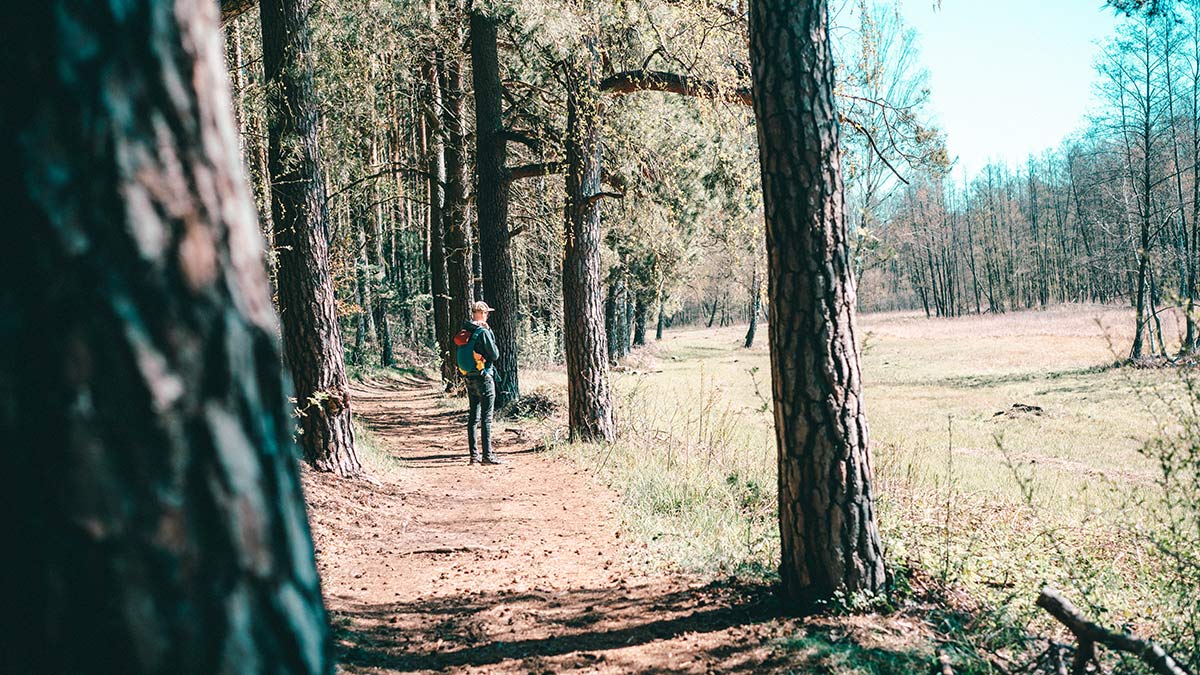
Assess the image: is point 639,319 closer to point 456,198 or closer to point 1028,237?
point 456,198

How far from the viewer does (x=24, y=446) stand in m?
0.98

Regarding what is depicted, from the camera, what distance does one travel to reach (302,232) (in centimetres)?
834

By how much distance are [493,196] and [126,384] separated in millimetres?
14286

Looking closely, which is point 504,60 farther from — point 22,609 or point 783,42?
point 22,609

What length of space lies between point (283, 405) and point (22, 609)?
41cm

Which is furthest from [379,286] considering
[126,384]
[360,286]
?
[126,384]

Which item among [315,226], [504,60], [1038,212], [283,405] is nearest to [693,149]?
[504,60]

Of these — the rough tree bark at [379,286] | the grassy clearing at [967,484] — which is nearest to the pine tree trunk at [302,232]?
the grassy clearing at [967,484]

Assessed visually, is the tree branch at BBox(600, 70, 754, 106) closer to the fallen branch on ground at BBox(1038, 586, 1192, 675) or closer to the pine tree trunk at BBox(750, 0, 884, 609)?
the pine tree trunk at BBox(750, 0, 884, 609)

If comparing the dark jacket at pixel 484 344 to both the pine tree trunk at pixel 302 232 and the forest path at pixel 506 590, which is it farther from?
the pine tree trunk at pixel 302 232

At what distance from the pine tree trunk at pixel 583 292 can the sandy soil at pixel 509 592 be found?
1.88 metres

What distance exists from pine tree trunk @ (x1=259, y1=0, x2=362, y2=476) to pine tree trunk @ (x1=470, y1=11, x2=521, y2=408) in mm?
6196

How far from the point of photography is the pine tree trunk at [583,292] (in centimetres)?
1166

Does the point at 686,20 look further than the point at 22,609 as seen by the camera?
Yes
